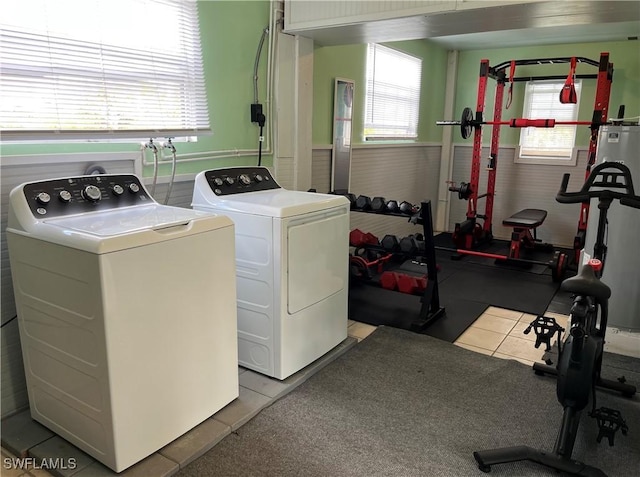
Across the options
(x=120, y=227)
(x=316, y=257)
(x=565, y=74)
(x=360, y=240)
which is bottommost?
(x=360, y=240)

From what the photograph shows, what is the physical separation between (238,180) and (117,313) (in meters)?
1.37

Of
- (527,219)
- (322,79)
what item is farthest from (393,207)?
(527,219)

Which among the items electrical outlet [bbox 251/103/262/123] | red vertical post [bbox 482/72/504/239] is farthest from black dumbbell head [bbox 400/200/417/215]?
red vertical post [bbox 482/72/504/239]

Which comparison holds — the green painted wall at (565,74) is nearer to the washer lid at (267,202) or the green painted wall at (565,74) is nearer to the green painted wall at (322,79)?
the green painted wall at (322,79)

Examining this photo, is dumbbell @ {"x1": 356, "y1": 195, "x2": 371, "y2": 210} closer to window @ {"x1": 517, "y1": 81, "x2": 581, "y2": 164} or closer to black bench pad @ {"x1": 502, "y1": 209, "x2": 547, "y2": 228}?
black bench pad @ {"x1": 502, "y1": 209, "x2": 547, "y2": 228}

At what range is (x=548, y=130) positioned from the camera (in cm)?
622

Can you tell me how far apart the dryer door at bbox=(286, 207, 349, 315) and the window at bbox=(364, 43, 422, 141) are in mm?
2630

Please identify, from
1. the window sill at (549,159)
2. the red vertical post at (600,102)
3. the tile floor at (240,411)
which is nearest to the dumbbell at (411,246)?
the tile floor at (240,411)

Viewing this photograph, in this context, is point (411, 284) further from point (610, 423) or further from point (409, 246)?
point (610, 423)

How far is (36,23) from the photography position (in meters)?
2.20

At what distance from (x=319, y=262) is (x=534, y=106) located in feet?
16.1

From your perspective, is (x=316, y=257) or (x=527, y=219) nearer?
(x=316, y=257)

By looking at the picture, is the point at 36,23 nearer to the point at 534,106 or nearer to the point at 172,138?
the point at 172,138

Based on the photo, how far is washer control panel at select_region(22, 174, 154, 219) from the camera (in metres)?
2.05
